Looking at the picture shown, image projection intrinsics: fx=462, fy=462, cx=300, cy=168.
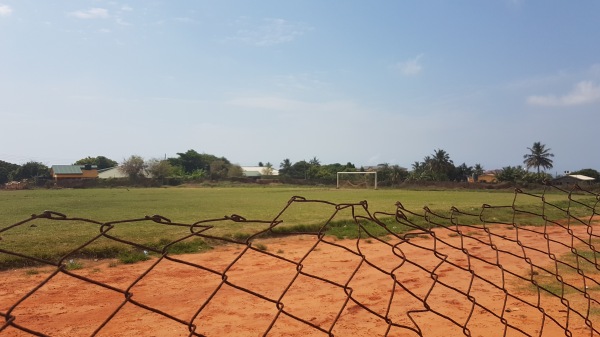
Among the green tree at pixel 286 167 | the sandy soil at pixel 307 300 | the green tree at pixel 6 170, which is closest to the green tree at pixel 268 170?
the green tree at pixel 286 167

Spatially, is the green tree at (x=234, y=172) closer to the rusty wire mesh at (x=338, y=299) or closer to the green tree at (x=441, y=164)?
the green tree at (x=441, y=164)

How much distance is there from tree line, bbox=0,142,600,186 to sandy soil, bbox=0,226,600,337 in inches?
1886

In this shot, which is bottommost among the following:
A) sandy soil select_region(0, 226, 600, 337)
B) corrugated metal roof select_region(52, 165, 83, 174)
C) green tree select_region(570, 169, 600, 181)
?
sandy soil select_region(0, 226, 600, 337)

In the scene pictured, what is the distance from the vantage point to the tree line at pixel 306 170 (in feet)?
210

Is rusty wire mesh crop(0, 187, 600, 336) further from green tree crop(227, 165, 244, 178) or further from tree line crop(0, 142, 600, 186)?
green tree crop(227, 165, 244, 178)

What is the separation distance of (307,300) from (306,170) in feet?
253

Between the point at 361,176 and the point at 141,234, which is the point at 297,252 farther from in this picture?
the point at 361,176

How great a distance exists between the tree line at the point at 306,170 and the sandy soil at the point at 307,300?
47917mm

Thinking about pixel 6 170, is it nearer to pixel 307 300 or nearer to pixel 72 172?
pixel 72 172

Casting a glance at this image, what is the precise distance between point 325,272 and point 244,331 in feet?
9.68

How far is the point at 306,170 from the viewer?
271 ft

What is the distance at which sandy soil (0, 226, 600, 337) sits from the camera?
4.30 metres

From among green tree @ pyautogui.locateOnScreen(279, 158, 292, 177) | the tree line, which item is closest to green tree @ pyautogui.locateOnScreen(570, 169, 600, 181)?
the tree line

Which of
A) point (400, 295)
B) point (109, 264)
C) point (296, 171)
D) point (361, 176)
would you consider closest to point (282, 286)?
point (400, 295)
